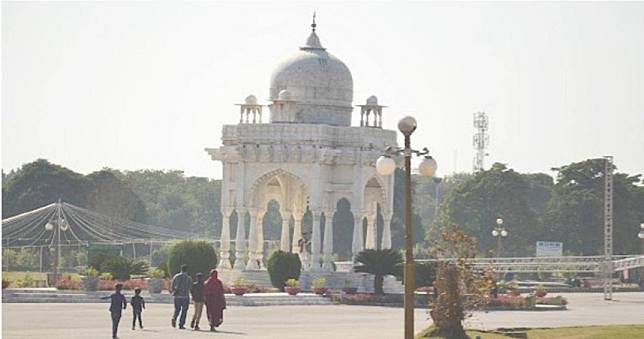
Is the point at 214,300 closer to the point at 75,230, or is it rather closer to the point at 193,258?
the point at 193,258

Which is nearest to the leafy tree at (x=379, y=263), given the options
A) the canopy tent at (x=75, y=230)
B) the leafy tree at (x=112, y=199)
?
the canopy tent at (x=75, y=230)

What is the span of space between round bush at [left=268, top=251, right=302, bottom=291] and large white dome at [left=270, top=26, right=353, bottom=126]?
659 centimetres

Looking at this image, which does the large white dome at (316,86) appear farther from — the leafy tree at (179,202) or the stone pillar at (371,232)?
the leafy tree at (179,202)

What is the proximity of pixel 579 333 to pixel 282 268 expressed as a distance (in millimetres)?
22368

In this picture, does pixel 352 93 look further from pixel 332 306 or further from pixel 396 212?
pixel 396 212

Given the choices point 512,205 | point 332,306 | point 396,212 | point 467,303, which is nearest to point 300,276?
point 332,306

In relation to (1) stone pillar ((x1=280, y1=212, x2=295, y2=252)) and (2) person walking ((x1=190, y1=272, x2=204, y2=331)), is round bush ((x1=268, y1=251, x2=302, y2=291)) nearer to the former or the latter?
(1) stone pillar ((x1=280, y1=212, x2=295, y2=252))

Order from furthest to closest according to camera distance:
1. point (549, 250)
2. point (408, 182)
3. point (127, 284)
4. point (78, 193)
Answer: point (78, 193)
point (549, 250)
point (127, 284)
point (408, 182)

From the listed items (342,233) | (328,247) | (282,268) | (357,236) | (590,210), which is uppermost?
(590,210)

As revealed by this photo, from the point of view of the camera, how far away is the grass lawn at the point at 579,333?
33156mm

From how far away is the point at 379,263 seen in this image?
55844 millimetres

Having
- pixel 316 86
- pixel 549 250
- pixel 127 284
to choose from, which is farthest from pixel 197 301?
pixel 549 250

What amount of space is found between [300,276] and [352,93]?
8.10 meters

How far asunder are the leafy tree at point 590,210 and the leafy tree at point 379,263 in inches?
1509
